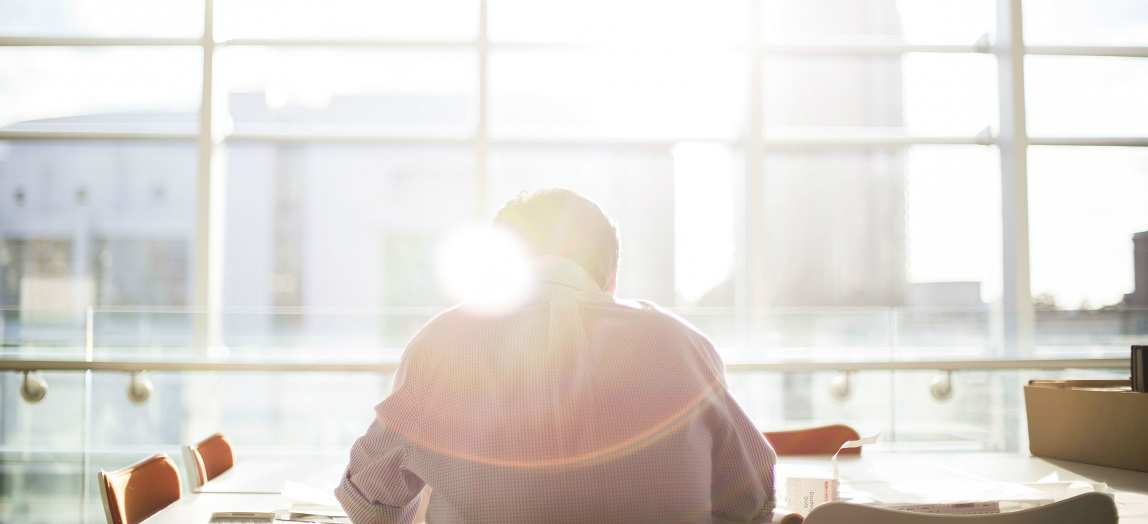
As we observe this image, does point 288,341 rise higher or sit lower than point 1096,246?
lower

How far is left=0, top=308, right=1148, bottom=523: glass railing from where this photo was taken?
4.04 m

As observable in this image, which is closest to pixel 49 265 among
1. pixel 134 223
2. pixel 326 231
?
pixel 134 223

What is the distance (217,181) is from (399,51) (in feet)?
3.80

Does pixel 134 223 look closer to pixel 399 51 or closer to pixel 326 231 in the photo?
pixel 326 231

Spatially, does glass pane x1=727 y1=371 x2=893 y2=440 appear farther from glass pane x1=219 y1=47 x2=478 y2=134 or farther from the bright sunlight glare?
the bright sunlight glare

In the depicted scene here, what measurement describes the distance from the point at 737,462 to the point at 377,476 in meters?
0.55

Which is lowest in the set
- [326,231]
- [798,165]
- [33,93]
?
[326,231]

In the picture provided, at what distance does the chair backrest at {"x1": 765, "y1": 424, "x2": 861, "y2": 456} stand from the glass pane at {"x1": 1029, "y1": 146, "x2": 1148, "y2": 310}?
107 inches

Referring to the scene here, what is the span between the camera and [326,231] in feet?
16.9

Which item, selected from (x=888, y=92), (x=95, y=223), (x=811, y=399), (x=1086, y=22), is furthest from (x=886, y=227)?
(x=95, y=223)

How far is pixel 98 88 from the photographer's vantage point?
5008 mm

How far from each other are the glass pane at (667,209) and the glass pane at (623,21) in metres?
0.59

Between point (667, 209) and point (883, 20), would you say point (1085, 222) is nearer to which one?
point (883, 20)

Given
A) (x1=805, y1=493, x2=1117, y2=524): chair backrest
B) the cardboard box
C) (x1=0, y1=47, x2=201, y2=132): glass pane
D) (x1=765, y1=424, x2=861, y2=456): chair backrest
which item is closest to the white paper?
(x1=805, y1=493, x2=1117, y2=524): chair backrest
